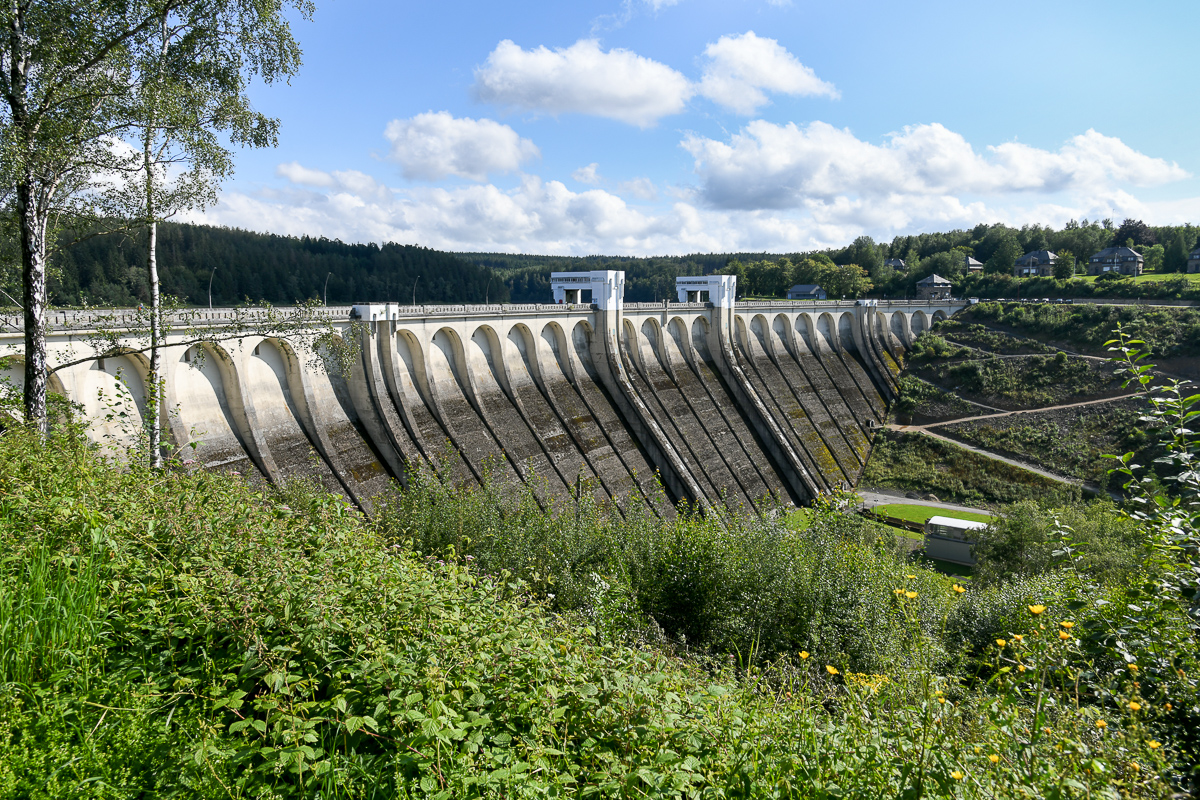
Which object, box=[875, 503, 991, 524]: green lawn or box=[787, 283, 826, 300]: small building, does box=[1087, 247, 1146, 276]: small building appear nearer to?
box=[787, 283, 826, 300]: small building

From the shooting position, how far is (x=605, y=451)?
28641 mm

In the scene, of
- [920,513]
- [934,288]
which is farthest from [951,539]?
[934,288]

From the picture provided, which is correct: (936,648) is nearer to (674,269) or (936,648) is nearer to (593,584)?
(593,584)

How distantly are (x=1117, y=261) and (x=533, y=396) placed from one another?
88.6 m

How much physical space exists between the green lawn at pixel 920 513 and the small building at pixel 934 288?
4417 centimetres

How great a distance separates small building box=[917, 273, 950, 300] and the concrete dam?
30721 mm

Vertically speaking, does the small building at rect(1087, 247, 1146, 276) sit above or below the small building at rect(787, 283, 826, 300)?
above

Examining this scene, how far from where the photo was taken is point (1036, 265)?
267 feet

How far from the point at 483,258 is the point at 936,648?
16542 centimetres

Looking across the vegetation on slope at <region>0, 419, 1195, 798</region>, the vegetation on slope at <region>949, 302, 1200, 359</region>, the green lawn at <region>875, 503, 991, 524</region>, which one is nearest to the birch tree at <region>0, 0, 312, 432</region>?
the vegetation on slope at <region>0, 419, 1195, 798</region>

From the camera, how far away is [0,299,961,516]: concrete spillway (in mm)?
17906

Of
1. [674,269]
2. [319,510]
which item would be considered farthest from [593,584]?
[674,269]

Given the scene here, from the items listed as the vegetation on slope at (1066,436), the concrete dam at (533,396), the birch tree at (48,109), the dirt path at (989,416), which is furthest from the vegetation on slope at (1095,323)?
the birch tree at (48,109)

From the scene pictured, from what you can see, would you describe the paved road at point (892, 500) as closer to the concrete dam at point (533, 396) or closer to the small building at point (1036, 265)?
the concrete dam at point (533, 396)
